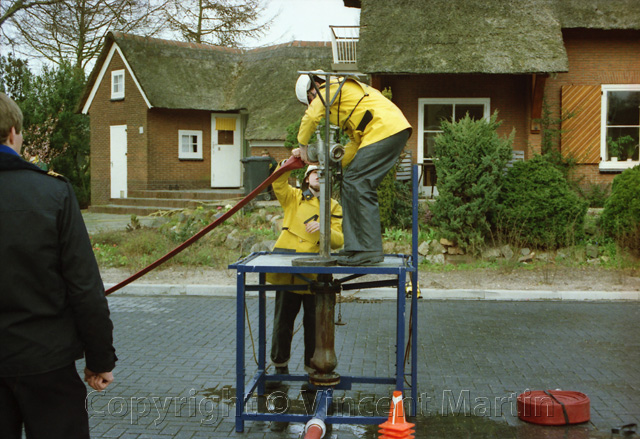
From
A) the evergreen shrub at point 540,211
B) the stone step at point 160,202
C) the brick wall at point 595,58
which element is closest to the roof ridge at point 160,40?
the stone step at point 160,202

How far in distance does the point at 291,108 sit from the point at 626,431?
21.6 meters

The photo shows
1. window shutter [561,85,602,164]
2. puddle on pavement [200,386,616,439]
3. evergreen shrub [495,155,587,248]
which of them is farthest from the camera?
window shutter [561,85,602,164]

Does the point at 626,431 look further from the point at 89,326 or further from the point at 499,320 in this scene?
the point at 499,320

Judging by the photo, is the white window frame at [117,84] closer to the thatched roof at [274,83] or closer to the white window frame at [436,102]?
the thatched roof at [274,83]

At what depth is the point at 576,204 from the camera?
1303 centimetres

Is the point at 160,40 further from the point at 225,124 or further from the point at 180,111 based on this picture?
the point at 225,124

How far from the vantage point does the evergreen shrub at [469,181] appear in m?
13.0

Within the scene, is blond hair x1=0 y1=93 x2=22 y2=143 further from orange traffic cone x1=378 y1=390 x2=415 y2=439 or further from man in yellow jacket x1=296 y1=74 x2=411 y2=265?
orange traffic cone x1=378 y1=390 x2=415 y2=439

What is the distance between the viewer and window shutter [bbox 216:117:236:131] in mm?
27016

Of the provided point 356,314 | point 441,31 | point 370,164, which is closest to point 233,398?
point 370,164

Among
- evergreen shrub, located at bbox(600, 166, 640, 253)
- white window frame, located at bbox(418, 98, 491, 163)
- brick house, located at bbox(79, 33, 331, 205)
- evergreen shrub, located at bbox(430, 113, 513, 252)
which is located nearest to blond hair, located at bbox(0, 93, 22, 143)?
evergreen shrub, located at bbox(430, 113, 513, 252)

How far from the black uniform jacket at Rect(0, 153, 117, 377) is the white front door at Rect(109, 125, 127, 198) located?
24.0m

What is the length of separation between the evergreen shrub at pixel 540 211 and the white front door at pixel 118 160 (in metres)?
16.9

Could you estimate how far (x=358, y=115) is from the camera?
4938 mm
